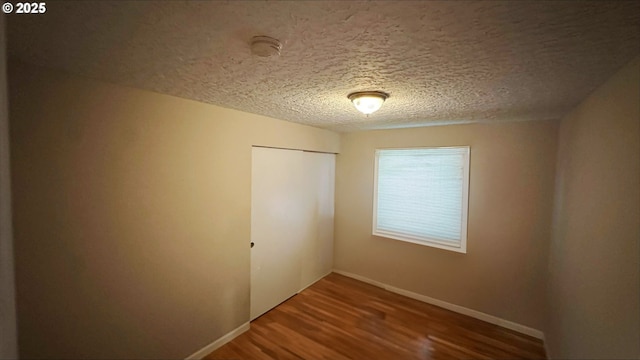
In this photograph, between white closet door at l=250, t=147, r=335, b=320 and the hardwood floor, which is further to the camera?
white closet door at l=250, t=147, r=335, b=320

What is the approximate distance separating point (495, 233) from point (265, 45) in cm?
303

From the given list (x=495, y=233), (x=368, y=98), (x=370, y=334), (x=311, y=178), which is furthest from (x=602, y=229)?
(x=311, y=178)

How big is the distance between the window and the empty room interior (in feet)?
0.09

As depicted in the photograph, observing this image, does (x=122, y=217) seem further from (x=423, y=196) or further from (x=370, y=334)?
(x=423, y=196)

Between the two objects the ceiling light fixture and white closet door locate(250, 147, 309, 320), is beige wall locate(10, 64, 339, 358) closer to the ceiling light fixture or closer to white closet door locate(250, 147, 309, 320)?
white closet door locate(250, 147, 309, 320)

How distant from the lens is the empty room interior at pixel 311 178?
0.95m

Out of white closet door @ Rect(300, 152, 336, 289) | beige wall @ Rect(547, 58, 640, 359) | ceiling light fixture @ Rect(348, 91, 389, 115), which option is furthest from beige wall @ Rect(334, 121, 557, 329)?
ceiling light fixture @ Rect(348, 91, 389, 115)

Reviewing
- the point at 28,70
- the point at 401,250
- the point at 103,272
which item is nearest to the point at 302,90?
the point at 28,70

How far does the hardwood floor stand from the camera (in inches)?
91.4

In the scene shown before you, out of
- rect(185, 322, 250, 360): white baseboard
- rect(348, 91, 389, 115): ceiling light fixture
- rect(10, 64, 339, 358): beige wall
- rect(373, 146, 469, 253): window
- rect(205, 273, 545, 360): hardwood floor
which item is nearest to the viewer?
rect(10, 64, 339, 358): beige wall

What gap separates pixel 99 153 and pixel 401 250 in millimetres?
3319

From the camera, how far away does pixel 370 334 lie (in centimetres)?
258

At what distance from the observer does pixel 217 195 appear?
2301 mm

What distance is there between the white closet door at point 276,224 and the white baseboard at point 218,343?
0.20m
